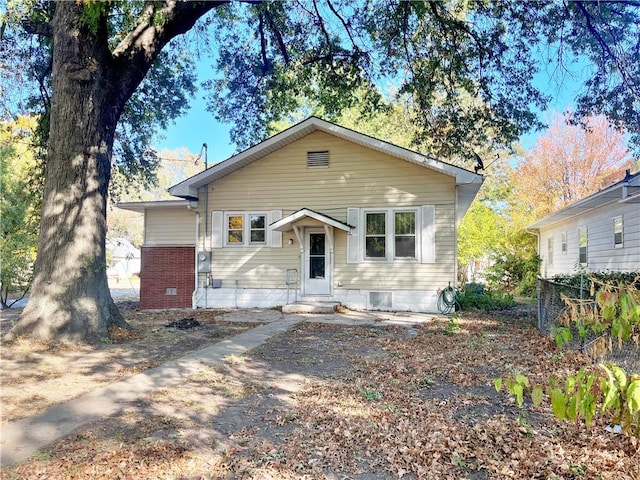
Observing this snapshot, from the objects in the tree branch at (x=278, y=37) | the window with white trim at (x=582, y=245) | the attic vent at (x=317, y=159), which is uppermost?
the tree branch at (x=278, y=37)

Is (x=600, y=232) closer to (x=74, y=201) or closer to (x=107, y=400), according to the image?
(x=107, y=400)

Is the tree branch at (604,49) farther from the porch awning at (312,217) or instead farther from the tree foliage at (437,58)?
the porch awning at (312,217)

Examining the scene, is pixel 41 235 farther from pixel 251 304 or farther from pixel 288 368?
pixel 251 304

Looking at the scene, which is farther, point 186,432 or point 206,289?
point 206,289

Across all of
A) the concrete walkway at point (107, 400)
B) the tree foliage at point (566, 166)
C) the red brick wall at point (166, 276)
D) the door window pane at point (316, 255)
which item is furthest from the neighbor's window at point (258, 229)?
the tree foliage at point (566, 166)

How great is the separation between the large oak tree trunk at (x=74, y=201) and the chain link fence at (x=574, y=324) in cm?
716

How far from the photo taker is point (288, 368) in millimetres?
5980

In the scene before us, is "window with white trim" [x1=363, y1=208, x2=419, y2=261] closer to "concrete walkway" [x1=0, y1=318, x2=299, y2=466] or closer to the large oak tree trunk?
"concrete walkway" [x1=0, y1=318, x2=299, y2=466]

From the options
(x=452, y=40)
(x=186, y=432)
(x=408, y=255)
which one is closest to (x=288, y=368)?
(x=186, y=432)

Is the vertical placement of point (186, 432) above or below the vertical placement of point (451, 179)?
below

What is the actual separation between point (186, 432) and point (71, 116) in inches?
249

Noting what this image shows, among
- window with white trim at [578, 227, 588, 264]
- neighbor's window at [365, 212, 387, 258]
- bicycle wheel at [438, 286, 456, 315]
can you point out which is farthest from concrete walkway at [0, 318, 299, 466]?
window with white trim at [578, 227, 588, 264]

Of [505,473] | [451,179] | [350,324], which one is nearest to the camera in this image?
[505,473]

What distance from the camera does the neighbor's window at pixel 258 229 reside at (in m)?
13.0
